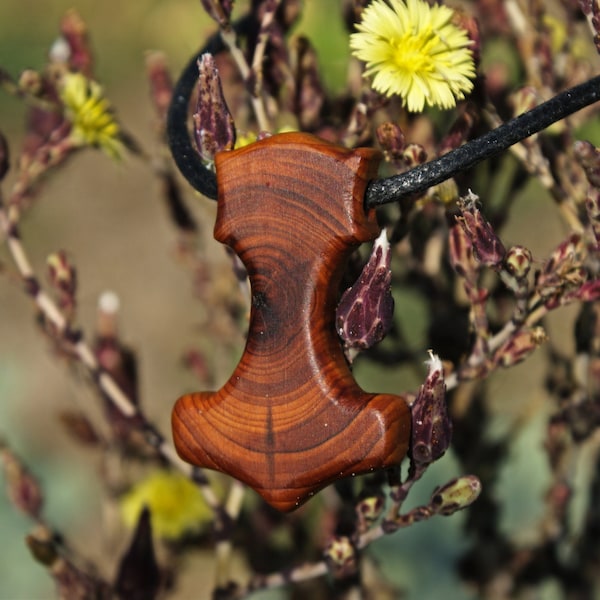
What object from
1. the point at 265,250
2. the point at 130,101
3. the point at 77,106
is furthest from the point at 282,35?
the point at 130,101

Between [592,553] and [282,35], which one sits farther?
[592,553]

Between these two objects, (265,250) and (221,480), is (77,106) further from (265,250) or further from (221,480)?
(221,480)

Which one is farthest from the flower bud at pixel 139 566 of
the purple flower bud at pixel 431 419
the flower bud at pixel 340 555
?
the purple flower bud at pixel 431 419

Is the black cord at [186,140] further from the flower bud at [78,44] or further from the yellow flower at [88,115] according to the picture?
the flower bud at [78,44]

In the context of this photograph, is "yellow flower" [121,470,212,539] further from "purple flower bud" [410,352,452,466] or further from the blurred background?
"purple flower bud" [410,352,452,466]

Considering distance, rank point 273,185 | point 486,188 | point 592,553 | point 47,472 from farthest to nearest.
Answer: point 47,472, point 592,553, point 486,188, point 273,185

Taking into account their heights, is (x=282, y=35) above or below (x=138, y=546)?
above

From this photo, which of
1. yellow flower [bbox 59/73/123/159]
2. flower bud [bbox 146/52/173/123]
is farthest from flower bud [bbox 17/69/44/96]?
flower bud [bbox 146/52/173/123]
